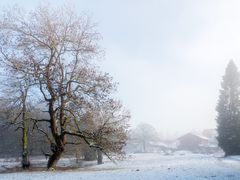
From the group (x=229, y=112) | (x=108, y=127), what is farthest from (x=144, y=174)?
(x=229, y=112)

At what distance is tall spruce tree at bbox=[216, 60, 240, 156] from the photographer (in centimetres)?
6125

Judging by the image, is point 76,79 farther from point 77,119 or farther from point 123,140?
point 123,140

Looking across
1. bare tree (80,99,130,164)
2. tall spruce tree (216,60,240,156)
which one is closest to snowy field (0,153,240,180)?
bare tree (80,99,130,164)

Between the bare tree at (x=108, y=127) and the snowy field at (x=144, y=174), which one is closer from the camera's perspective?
the snowy field at (x=144, y=174)

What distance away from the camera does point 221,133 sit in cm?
6309

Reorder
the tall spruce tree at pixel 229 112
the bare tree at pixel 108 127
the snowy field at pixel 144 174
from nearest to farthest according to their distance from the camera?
the snowy field at pixel 144 174 → the bare tree at pixel 108 127 → the tall spruce tree at pixel 229 112

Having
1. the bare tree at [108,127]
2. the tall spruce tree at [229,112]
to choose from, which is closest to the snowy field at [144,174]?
the bare tree at [108,127]

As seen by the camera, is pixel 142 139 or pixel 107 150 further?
pixel 142 139

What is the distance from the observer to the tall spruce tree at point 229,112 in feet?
201

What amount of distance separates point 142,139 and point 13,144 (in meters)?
91.4

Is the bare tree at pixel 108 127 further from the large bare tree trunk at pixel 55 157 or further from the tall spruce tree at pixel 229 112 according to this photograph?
the tall spruce tree at pixel 229 112

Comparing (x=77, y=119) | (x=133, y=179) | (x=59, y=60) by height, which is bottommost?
(x=133, y=179)

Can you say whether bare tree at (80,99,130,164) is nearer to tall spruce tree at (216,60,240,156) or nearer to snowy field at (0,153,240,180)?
snowy field at (0,153,240,180)

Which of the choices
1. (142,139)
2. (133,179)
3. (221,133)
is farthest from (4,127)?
(142,139)
